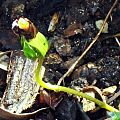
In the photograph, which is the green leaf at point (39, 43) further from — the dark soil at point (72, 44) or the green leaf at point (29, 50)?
the dark soil at point (72, 44)

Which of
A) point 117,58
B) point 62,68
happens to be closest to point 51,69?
point 62,68

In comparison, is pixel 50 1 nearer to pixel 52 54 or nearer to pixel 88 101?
pixel 52 54

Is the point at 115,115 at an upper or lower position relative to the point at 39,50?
lower

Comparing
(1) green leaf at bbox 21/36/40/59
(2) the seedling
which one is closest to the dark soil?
(2) the seedling

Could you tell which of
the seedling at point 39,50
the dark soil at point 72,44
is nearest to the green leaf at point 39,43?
the seedling at point 39,50

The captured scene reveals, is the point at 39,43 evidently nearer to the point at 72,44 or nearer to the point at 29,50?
the point at 29,50

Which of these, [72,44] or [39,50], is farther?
[72,44]

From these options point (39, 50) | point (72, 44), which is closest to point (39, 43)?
point (39, 50)

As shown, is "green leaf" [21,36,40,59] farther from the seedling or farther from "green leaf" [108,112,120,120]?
"green leaf" [108,112,120,120]

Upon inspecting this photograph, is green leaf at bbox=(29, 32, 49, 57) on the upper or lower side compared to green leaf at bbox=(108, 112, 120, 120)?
upper

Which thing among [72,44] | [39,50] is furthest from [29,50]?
[72,44]
